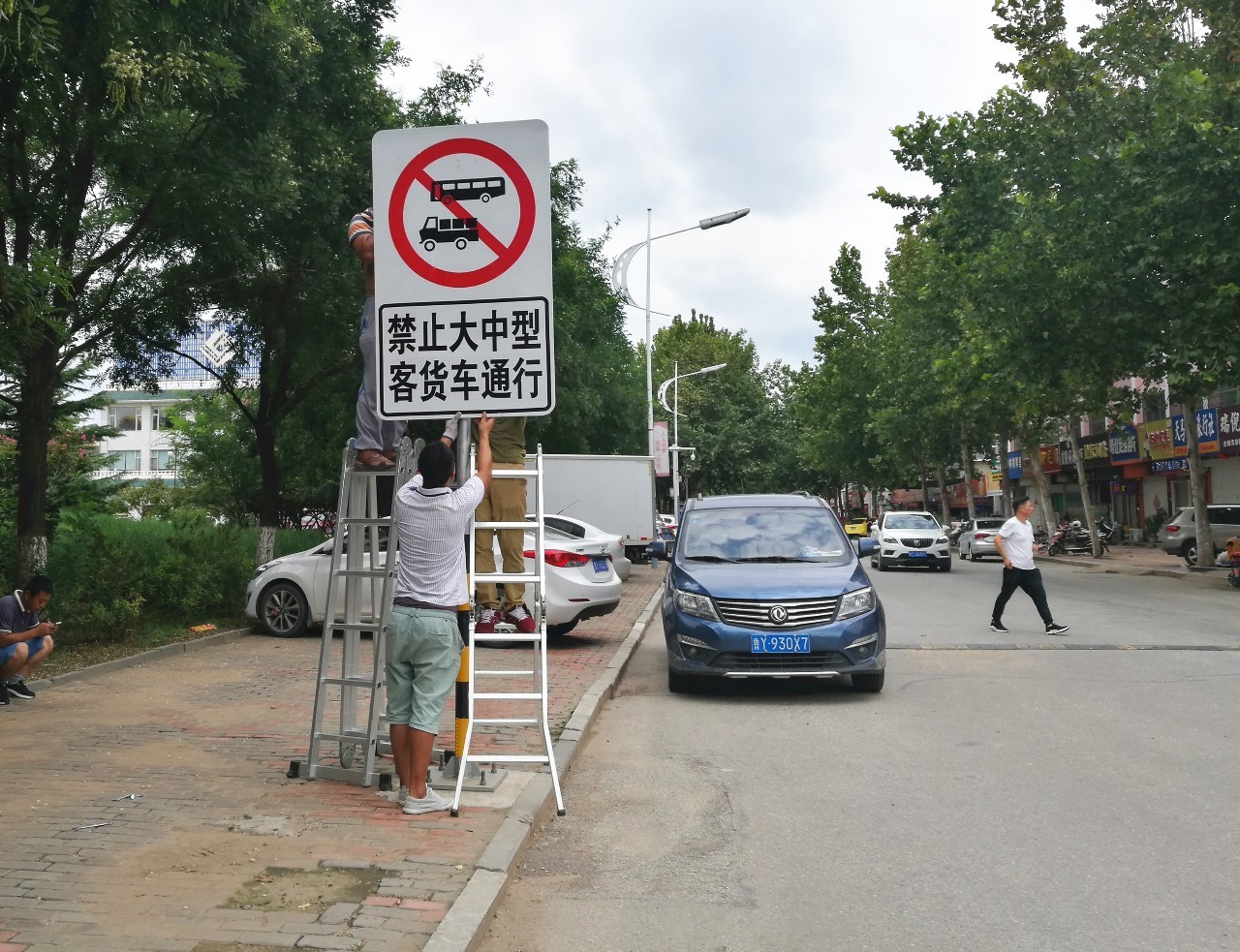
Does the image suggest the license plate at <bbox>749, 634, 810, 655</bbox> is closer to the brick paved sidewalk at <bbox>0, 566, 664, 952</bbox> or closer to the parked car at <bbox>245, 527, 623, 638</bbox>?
the brick paved sidewalk at <bbox>0, 566, 664, 952</bbox>

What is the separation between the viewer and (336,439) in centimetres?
2352

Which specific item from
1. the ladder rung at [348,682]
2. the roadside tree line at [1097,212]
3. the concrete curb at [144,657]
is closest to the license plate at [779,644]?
the ladder rung at [348,682]

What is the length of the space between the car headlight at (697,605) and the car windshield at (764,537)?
1005 mm

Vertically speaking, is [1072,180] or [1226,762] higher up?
[1072,180]

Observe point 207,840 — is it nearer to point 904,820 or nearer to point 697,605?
point 904,820

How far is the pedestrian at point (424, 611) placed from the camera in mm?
5875

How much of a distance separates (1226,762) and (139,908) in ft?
20.9

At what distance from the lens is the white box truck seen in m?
29.0

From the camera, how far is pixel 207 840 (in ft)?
17.8

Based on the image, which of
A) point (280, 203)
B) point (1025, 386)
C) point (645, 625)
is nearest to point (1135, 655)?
point (645, 625)

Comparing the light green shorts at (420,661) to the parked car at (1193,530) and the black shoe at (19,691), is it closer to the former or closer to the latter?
the black shoe at (19,691)

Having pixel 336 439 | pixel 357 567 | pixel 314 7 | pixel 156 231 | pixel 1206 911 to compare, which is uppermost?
pixel 314 7

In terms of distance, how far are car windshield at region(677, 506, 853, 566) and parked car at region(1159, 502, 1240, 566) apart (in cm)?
2309

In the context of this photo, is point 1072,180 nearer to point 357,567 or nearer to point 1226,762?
point 1226,762
